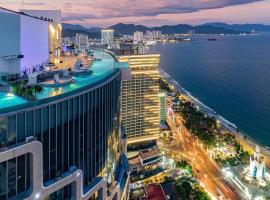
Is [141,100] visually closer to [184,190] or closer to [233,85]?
[184,190]

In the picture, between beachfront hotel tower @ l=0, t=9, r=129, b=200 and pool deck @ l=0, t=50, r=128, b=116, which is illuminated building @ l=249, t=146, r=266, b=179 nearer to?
beachfront hotel tower @ l=0, t=9, r=129, b=200

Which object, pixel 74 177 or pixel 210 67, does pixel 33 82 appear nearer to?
pixel 74 177

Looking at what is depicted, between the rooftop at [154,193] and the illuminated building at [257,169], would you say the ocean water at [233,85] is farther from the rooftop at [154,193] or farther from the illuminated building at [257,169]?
the rooftop at [154,193]

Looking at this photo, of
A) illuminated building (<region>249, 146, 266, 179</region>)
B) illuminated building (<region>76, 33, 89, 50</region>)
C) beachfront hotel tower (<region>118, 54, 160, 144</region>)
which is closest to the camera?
illuminated building (<region>76, 33, 89, 50</region>)

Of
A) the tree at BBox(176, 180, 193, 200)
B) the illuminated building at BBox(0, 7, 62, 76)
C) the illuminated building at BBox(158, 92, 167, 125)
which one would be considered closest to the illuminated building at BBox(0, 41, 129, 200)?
the illuminated building at BBox(0, 7, 62, 76)

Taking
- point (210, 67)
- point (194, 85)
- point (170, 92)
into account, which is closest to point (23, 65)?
point (170, 92)

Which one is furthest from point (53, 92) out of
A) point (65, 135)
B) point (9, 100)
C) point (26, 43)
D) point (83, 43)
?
point (83, 43)
